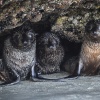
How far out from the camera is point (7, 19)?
5.51m

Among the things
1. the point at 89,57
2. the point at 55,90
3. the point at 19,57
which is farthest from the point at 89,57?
the point at 55,90

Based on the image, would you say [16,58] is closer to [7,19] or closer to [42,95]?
[7,19]

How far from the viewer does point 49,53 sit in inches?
266

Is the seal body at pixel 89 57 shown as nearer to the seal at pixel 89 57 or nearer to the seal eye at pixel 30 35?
the seal at pixel 89 57

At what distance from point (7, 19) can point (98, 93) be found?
6.12 feet

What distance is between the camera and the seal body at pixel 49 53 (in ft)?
21.8

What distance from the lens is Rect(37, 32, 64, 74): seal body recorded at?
6645 mm

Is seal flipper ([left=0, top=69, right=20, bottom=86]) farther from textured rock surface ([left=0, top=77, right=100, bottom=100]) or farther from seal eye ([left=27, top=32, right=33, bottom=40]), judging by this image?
seal eye ([left=27, top=32, right=33, bottom=40])

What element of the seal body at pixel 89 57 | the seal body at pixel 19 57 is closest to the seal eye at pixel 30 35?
the seal body at pixel 19 57

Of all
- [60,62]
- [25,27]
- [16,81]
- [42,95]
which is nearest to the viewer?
[42,95]

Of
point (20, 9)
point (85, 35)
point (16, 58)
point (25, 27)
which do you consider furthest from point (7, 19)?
point (85, 35)

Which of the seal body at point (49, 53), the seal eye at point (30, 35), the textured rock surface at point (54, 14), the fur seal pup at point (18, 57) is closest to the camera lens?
the textured rock surface at point (54, 14)

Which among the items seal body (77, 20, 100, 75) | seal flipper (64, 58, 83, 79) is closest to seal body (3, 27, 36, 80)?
seal flipper (64, 58, 83, 79)

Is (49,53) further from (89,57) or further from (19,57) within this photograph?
(89,57)
